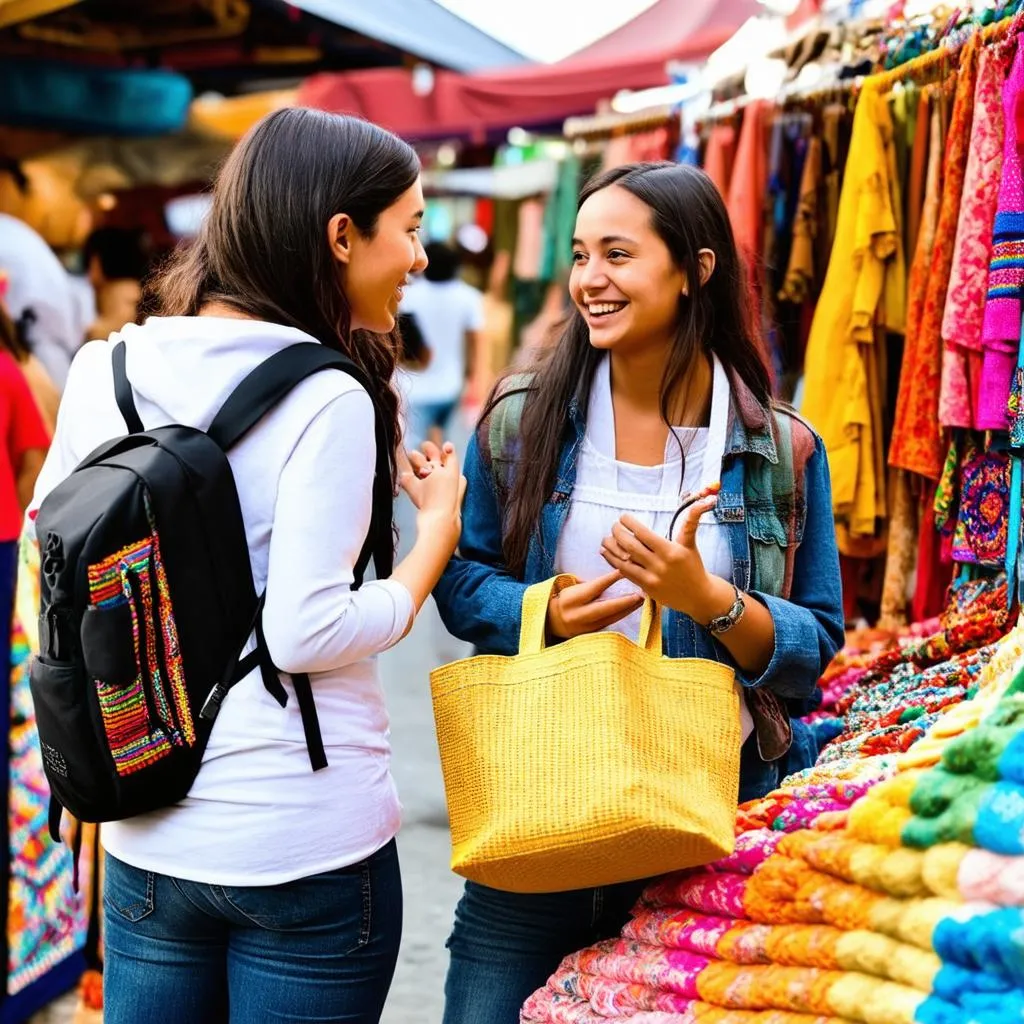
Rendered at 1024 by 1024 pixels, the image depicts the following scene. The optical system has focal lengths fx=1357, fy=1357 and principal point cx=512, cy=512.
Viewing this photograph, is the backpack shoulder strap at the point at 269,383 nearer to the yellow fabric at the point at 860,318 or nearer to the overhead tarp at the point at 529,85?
the yellow fabric at the point at 860,318

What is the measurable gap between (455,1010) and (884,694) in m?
1.10

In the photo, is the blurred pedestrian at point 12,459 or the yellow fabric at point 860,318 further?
the yellow fabric at point 860,318

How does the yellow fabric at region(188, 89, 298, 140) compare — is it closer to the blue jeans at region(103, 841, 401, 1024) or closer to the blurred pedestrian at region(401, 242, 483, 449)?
the blurred pedestrian at region(401, 242, 483, 449)

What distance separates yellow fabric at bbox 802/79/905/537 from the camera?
349 cm

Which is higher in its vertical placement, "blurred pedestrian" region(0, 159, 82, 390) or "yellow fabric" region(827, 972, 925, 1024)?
"blurred pedestrian" region(0, 159, 82, 390)

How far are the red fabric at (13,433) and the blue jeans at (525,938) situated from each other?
73.7 inches

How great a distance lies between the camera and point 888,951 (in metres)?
1.50

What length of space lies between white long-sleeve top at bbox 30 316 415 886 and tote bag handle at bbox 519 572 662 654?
18 cm

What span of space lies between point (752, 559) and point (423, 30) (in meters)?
4.96

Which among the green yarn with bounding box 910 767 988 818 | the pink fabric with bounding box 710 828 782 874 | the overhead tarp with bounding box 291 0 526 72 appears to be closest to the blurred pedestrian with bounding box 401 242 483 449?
the overhead tarp with bounding box 291 0 526 72

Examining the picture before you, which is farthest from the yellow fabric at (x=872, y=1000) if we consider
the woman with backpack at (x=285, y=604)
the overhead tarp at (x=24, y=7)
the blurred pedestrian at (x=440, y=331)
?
the blurred pedestrian at (x=440, y=331)

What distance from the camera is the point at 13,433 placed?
345 cm

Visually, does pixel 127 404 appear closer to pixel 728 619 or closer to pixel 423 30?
pixel 728 619

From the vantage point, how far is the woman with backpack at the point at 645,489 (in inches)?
79.9
